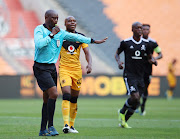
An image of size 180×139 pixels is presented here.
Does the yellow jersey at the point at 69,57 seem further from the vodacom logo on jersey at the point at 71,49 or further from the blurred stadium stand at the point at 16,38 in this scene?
the blurred stadium stand at the point at 16,38

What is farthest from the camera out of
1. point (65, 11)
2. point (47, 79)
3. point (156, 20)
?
point (156, 20)

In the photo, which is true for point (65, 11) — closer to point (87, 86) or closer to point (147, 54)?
point (87, 86)

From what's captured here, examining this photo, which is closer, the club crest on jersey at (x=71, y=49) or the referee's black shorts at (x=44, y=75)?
the referee's black shorts at (x=44, y=75)

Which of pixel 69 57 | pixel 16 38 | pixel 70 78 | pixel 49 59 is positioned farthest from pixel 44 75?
pixel 16 38

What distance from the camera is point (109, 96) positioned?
2666 cm

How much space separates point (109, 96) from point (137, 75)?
52.3ft

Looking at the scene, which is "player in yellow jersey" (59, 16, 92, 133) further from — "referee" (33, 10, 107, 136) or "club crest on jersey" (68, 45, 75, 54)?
"referee" (33, 10, 107, 136)

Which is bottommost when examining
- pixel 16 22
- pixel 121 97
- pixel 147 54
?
pixel 121 97

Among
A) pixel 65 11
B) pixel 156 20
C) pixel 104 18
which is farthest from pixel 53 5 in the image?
pixel 156 20

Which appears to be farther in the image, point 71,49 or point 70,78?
point 71,49

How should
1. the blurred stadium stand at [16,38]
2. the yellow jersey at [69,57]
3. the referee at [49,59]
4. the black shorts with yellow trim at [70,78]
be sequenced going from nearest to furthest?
1. the referee at [49,59]
2. the black shorts with yellow trim at [70,78]
3. the yellow jersey at [69,57]
4. the blurred stadium stand at [16,38]

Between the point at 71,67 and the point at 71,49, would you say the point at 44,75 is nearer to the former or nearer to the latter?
the point at 71,67

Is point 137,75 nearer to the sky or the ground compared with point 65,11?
nearer to the ground

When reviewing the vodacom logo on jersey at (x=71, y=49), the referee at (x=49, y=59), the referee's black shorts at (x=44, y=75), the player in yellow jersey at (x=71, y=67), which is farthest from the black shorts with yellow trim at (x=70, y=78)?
the referee's black shorts at (x=44, y=75)
